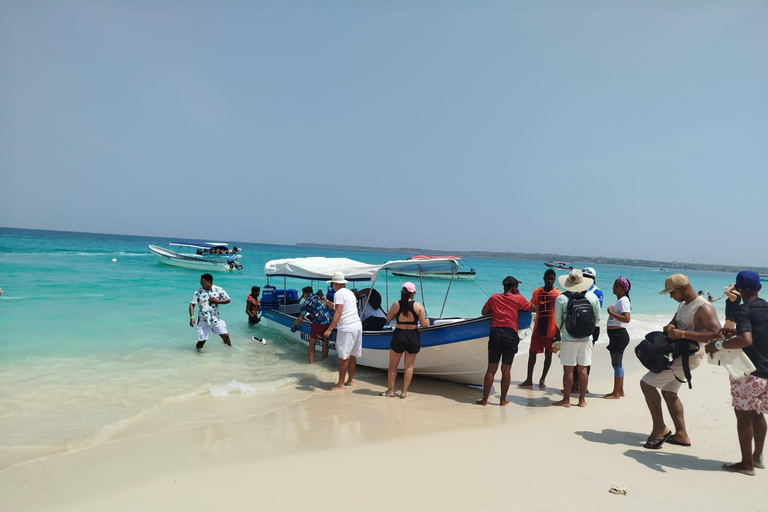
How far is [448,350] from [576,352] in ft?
6.49

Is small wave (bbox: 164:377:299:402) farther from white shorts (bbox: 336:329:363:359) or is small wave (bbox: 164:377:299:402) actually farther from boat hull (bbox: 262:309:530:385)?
boat hull (bbox: 262:309:530:385)

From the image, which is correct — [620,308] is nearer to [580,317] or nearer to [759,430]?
[580,317]

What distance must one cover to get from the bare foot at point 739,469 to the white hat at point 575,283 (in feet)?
8.64

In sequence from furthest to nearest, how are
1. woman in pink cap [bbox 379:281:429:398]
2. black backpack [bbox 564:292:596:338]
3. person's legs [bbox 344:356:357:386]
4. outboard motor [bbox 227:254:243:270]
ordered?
outboard motor [bbox 227:254:243:270] < person's legs [bbox 344:356:357:386] < woman in pink cap [bbox 379:281:429:398] < black backpack [bbox 564:292:596:338]

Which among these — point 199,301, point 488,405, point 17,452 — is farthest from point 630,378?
point 17,452

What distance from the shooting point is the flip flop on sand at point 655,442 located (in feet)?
16.1

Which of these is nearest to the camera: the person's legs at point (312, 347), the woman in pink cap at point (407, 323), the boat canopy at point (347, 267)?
the woman in pink cap at point (407, 323)

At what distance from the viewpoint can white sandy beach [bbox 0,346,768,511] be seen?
12.6ft

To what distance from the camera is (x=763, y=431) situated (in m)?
4.12

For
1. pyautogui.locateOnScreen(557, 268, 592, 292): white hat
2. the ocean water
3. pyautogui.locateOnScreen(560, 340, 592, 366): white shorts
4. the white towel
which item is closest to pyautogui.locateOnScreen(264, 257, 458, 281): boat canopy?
the ocean water

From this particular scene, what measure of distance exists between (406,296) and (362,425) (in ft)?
6.51

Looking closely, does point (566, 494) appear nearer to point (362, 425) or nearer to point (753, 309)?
point (753, 309)

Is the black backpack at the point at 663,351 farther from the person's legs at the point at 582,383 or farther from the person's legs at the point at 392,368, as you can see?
the person's legs at the point at 392,368

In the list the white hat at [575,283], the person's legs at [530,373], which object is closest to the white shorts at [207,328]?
the person's legs at [530,373]
